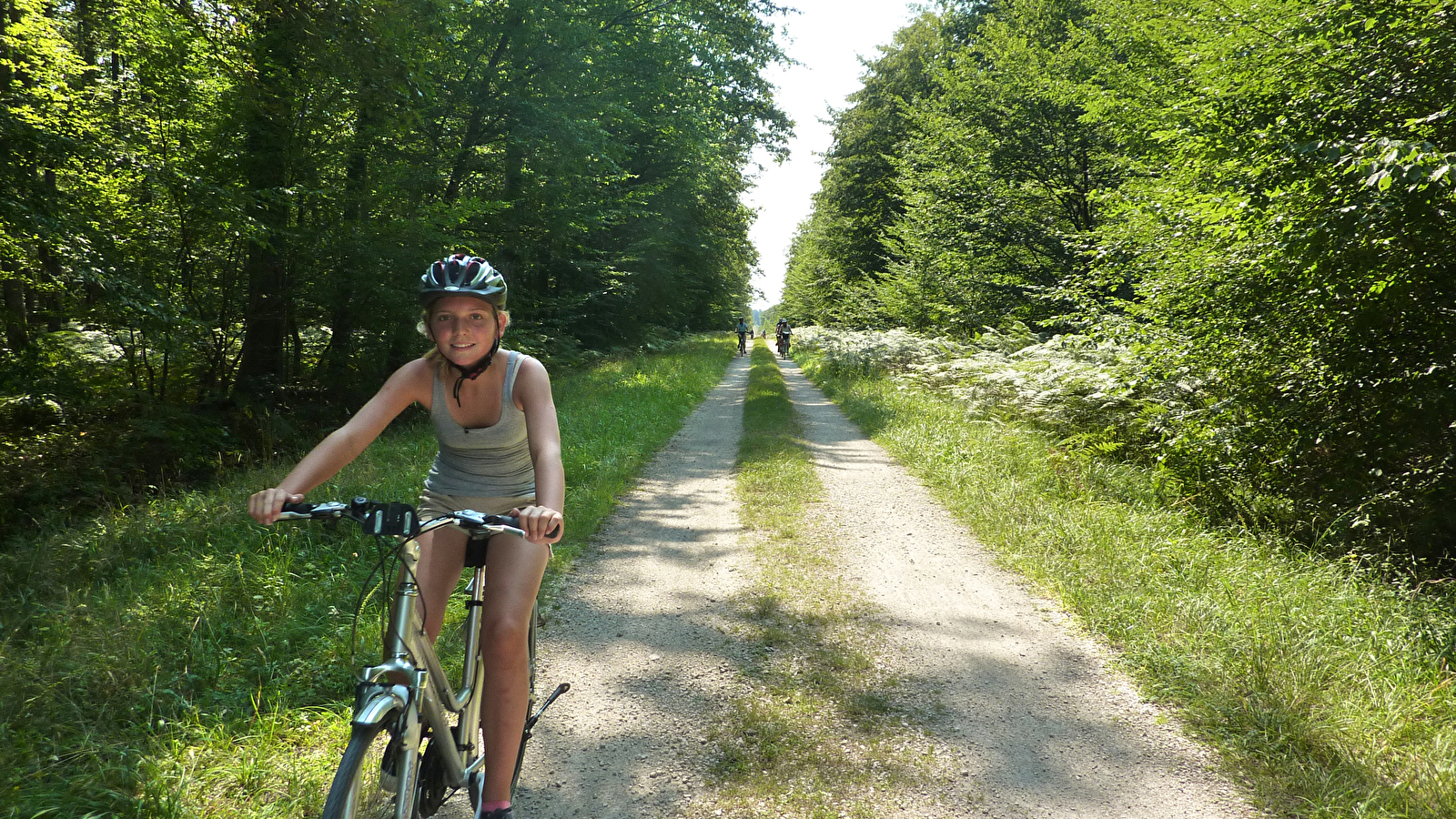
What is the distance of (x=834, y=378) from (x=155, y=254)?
657 inches

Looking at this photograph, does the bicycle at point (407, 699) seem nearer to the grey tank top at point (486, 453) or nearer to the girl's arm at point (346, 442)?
the girl's arm at point (346, 442)

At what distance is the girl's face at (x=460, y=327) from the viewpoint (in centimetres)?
256

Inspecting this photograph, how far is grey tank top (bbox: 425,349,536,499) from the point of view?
2711mm

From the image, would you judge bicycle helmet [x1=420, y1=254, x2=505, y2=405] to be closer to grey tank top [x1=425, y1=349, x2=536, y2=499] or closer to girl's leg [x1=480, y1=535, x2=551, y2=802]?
grey tank top [x1=425, y1=349, x2=536, y2=499]

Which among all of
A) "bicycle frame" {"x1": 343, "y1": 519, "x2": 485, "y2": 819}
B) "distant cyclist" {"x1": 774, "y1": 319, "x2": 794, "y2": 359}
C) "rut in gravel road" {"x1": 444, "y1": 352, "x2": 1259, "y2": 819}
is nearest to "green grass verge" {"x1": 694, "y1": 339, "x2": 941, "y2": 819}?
"rut in gravel road" {"x1": 444, "y1": 352, "x2": 1259, "y2": 819}

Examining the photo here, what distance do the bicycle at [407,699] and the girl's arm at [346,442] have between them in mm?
54

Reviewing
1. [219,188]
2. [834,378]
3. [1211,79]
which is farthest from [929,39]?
[219,188]

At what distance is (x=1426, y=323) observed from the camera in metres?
5.67

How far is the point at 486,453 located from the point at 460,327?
50 centimetres

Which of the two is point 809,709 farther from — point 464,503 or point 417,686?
point 417,686

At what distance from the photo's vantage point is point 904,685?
407 cm

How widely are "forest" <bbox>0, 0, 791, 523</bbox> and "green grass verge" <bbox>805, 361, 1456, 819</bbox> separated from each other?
9.18 meters

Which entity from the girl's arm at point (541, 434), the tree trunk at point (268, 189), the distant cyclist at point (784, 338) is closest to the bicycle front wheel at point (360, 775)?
the girl's arm at point (541, 434)

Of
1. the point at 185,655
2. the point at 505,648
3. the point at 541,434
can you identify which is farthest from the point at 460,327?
the point at 185,655
